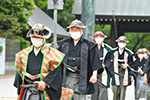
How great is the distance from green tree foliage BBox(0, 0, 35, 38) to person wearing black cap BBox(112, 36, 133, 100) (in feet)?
30.3

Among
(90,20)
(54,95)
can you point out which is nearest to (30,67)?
(54,95)

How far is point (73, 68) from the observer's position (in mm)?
6516

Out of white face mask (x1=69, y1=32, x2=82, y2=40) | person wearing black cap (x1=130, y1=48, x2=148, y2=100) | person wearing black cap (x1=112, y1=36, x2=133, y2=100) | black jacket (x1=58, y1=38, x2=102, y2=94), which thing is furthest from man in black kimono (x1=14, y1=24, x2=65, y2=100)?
person wearing black cap (x1=130, y1=48, x2=148, y2=100)

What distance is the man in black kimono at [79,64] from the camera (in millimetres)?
6555

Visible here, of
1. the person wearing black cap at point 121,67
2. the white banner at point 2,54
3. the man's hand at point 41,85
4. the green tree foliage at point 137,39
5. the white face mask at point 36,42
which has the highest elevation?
the white face mask at point 36,42

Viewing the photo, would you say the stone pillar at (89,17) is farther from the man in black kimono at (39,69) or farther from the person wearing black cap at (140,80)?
the man in black kimono at (39,69)

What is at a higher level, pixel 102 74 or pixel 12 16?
pixel 12 16

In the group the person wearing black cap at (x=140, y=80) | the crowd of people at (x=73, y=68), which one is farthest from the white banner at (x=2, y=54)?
the crowd of people at (x=73, y=68)

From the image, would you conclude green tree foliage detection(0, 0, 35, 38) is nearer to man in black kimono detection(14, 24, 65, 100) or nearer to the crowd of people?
the crowd of people

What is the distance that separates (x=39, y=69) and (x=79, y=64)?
1.60 meters

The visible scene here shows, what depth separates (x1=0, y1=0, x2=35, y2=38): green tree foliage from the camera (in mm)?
17516

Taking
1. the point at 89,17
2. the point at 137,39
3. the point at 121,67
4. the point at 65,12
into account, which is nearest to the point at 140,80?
the point at 121,67

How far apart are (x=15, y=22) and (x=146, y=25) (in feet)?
30.2

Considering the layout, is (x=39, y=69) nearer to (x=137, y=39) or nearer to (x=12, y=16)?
(x=12, y=16)
